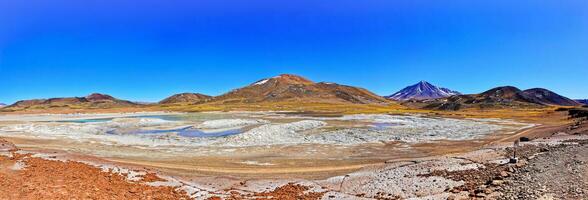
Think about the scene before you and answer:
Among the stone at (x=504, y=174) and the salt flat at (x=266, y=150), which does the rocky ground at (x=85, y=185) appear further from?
the stone at (x=504, y=174)

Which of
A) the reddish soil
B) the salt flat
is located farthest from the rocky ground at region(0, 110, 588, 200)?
the salt flat

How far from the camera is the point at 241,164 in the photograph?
1110 inches

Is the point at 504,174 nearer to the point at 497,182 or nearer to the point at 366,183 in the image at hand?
the point at 497,182

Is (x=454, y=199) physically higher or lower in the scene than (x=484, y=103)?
lower

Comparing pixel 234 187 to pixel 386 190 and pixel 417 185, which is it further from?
pixel 417 185

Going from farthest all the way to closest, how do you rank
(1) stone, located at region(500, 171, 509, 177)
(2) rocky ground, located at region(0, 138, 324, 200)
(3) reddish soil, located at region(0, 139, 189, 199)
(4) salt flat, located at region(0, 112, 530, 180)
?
(4) salt flat, located at region(0, 112, 530, 180)
(1) stone, located at region(500, 171, 509, 177)
(2) rocky ground, located at region(0, 138, 324, 200)
(3) reddish soil, located at region(0, 139, 189, 199)

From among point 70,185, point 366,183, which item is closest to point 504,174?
point 366,183

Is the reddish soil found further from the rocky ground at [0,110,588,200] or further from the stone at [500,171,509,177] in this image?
the stone at [500,171,509,177]

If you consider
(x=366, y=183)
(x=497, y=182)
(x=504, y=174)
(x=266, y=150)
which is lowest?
(x=366, y=183)

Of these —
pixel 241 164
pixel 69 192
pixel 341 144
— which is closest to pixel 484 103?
pixel 341 144

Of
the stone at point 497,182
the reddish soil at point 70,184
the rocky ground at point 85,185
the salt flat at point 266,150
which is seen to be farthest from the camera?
the salt flat at point 266,150

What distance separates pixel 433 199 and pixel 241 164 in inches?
627

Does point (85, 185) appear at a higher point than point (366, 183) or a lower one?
higher

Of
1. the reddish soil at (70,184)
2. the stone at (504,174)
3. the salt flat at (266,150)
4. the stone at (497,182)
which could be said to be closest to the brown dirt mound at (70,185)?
the reddish soil at (70,184)
